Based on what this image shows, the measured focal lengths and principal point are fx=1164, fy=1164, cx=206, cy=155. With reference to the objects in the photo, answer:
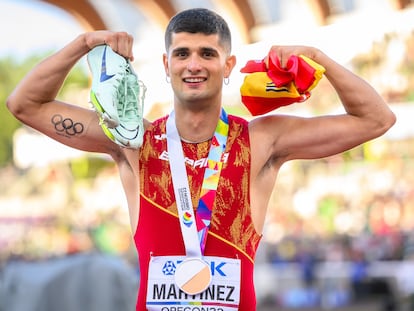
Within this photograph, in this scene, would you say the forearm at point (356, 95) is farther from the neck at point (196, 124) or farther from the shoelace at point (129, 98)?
the shoelace at point (129, 98)

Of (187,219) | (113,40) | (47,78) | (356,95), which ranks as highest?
(113,40)

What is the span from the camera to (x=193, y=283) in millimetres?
4363

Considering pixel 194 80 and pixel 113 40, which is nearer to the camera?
pixel 194 80

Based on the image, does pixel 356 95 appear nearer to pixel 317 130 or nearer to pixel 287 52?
pixel 317 130

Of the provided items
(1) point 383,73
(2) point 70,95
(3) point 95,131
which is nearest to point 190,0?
(2) point 70,95

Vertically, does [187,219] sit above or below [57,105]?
below

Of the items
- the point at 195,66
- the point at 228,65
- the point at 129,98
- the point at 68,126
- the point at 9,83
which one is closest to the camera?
the point at 195,66

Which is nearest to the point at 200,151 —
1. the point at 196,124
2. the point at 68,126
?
the point at 196,124

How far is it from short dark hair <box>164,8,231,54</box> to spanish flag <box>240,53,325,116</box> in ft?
0.54

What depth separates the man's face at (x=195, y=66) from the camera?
436cm

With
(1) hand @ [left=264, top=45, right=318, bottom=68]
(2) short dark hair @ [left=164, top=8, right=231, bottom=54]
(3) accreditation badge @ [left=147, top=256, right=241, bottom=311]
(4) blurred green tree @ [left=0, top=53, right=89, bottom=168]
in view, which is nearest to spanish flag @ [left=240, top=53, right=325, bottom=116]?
(1) hand @ [left=264, top=45, right=318, bottom=68]

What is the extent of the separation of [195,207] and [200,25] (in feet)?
2.26

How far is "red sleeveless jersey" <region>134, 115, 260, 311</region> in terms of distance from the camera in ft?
14.5

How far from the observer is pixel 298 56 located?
4461 mm
